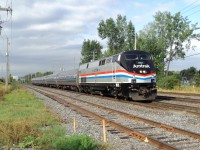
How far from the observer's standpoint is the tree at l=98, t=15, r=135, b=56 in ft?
281

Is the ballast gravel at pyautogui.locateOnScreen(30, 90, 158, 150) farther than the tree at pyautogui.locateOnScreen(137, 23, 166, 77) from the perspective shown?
No

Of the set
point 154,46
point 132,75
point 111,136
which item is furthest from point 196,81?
point 111,136

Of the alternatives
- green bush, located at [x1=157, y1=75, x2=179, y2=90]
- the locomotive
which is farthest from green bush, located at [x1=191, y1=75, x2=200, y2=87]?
the locomotive

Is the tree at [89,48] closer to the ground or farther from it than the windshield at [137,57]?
farther from it

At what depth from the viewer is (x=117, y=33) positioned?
8781cm

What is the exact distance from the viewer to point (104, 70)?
27.2 metres

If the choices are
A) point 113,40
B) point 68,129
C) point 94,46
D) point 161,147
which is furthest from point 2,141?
point 94,46

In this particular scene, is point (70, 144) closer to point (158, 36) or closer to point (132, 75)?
point (132, 75)

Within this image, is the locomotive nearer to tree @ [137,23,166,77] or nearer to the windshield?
the windshield

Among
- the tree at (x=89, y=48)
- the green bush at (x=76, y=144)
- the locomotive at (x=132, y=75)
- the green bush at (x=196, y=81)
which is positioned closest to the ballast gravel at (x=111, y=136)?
the green bush at (x=76, y=144)

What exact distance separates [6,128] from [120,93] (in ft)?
50.3

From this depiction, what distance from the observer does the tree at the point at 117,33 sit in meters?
85.8

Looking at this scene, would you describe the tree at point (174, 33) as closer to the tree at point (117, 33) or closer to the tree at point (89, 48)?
the tree at point (117, 33)

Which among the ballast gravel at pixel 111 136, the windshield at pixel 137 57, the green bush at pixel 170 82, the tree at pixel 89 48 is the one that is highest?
the tree at pixel 89 48
